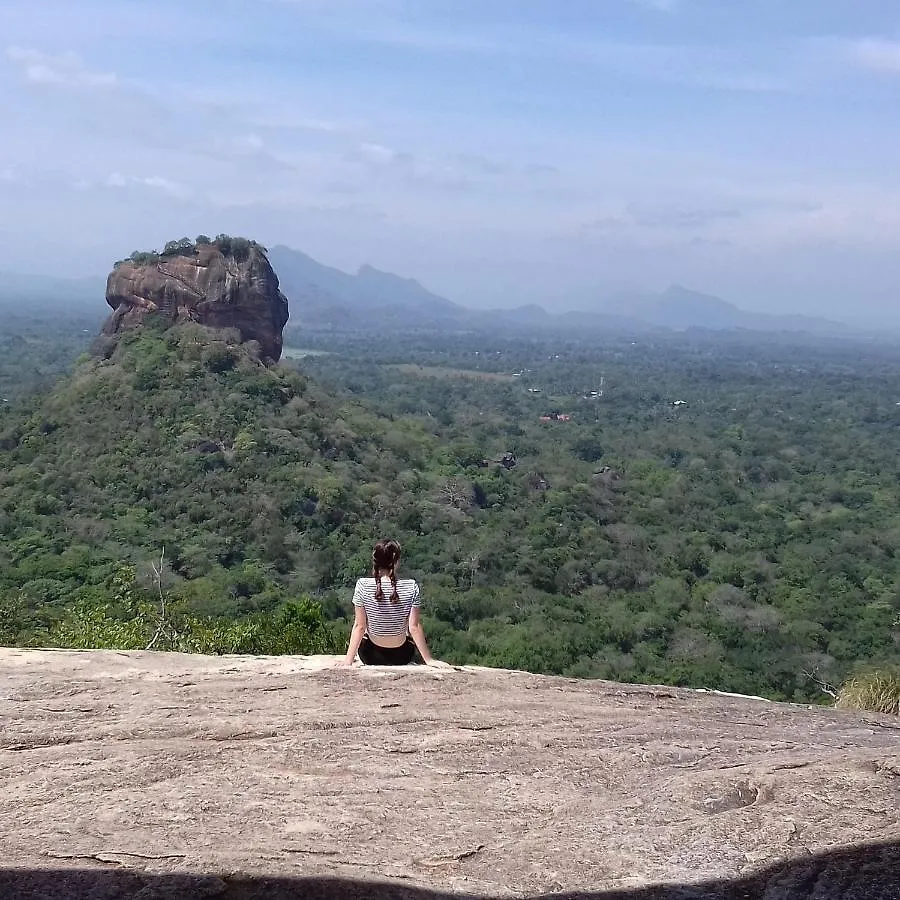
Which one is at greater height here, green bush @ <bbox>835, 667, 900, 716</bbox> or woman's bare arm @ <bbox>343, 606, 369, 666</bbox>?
woman's bare arm @ <bbox>343, 606, 369, 666</bbox>

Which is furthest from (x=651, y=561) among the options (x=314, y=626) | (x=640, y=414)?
(x=640, y=414)

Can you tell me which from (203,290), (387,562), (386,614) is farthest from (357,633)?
(203,290)

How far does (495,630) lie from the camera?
22547 mm

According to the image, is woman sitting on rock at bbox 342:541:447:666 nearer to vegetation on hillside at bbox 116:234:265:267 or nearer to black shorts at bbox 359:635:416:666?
black shorts at bbox 359:635:416:666

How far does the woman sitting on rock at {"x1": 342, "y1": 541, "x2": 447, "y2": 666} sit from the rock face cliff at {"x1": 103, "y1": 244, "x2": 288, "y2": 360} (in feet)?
97.9

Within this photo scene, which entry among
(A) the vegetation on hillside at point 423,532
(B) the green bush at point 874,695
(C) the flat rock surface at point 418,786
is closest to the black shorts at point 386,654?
(C) the flat rock surface at point 418,786

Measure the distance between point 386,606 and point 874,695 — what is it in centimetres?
410

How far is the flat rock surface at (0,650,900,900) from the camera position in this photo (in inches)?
134

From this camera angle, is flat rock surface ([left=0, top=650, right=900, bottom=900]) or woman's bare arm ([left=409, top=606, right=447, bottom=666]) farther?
woman's bare arm ([left=409, top=606, right=447, bottom=666])

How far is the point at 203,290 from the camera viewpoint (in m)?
33.8

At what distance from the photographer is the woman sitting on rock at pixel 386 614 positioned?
18.5 feet

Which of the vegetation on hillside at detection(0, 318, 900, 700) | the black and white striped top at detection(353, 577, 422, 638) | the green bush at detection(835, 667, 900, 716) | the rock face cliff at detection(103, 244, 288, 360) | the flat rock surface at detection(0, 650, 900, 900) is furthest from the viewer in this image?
the rock face cliff at detection(103, 244, 288, 360)

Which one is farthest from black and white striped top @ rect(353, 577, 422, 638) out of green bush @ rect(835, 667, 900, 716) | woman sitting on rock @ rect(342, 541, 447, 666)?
green bush @ rect(835, 667, 900, 716)

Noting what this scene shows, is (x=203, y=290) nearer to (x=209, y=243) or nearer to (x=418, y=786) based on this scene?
(x=209, y=243)
